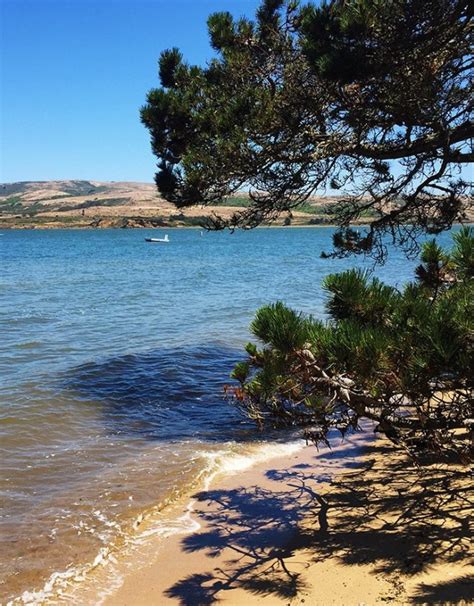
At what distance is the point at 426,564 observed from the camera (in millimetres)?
3803

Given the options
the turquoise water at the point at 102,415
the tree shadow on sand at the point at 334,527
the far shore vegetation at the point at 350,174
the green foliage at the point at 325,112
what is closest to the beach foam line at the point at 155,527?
the turquoise water at the point at 102,415

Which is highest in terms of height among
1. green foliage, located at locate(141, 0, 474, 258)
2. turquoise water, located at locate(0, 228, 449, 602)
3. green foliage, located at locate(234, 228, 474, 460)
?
green foliage, located at locate(141, 0, 474, 258)

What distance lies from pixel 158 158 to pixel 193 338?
8287 millimetres

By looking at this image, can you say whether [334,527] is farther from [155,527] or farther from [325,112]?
[325,112]

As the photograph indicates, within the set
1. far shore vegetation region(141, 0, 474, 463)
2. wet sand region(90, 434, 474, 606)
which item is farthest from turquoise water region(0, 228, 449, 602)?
far shore vegetation region(141, 0, 474, 463)

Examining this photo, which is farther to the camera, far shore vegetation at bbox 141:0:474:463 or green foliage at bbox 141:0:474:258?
green foliage at bbox 141:0:474:258

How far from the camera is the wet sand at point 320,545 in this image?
3.72 metres

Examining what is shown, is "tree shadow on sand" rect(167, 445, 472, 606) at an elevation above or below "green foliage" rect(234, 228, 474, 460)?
below

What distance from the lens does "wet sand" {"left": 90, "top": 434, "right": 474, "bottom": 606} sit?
3.72m

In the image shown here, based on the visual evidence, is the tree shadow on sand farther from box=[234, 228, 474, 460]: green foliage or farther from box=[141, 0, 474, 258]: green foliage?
box=[141, 0, 474, 258]: green foliage

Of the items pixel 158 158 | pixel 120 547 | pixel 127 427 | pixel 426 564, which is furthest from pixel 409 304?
pixel 127 427

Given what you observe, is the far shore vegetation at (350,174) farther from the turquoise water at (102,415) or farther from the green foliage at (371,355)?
the turquoise water at (102,415)

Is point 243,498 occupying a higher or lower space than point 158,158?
lower

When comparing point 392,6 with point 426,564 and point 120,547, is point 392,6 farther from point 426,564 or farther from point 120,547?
point 120,547
